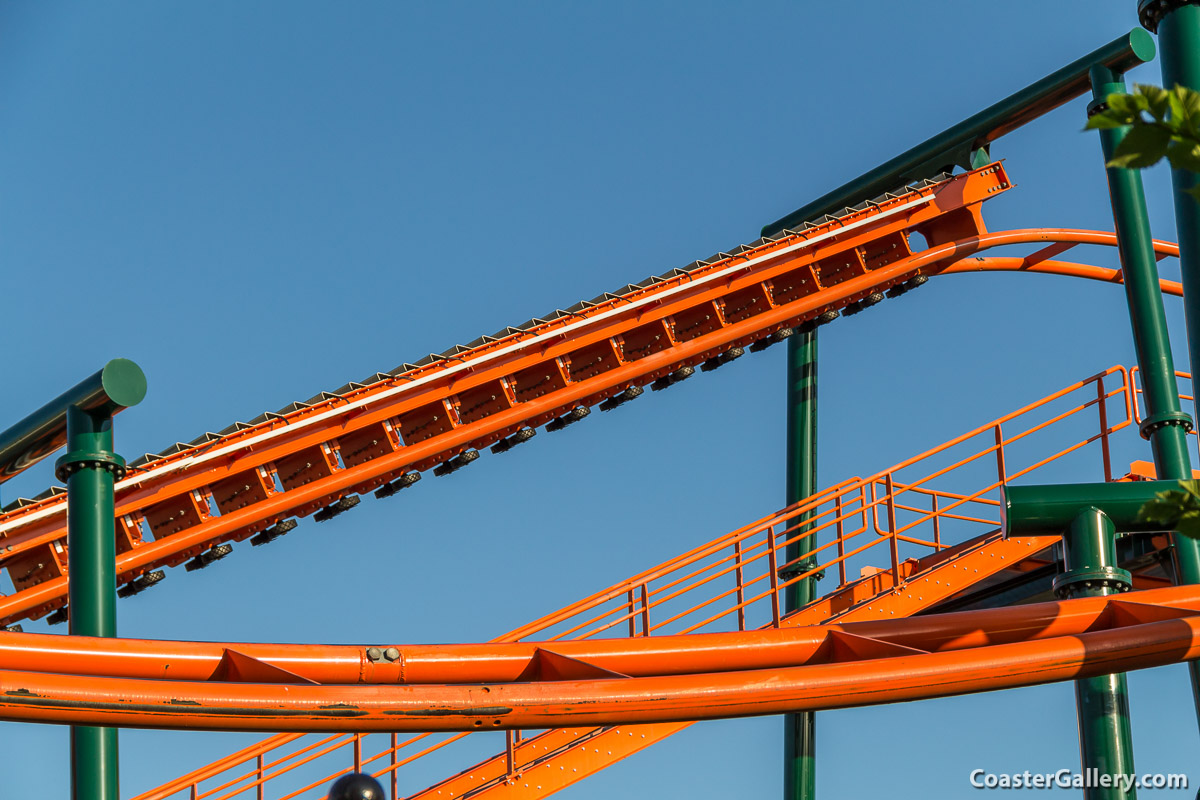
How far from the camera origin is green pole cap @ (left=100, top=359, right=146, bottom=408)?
6707 millimetres

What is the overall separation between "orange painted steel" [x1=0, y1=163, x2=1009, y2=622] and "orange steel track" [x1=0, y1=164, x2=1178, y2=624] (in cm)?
1

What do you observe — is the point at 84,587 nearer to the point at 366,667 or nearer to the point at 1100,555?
the point at 366,667

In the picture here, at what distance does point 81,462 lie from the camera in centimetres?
688

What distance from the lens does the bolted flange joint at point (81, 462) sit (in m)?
6.87

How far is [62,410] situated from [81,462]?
0.27 m

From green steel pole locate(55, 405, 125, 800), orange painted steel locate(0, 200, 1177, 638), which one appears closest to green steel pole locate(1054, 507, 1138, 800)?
orange painted steel locate(0, 200, 1177, 638)

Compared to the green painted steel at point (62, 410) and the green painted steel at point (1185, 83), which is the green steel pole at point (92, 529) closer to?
the green painted steel at point (62, 410)

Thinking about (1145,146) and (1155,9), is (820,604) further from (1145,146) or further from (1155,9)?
(1145,146)

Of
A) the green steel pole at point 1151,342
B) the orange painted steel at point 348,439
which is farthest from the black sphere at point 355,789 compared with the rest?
the green steel pole at point 1151,342

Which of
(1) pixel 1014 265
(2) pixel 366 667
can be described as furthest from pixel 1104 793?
(1) pixel 1014 265

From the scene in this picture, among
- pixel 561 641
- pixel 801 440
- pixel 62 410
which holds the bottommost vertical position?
pixel 561 641

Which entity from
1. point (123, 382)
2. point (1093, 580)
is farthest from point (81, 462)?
point (1093, 580)

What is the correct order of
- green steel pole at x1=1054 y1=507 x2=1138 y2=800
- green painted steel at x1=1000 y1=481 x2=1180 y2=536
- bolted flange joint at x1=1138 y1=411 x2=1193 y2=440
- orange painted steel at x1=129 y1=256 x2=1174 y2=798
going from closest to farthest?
1. green painted steel at x1=1000 y1=481 x2=1180 y2=536
2. green steel pole at x1=1054 y1=507 x2=1138 y2=800
3. orange painted steel at x1=129 y1=256 x2=1174 y2=798
4. bolted flange joint at x1=1138 y1=411 x2=1193 y2=440

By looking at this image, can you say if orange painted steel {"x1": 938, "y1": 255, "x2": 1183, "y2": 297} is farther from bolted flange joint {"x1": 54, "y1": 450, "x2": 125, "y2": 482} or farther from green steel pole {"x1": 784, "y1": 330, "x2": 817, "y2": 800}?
bolted flange joint {"x1": 54, "y1": 450, "x2": 125, "y2": 482}
